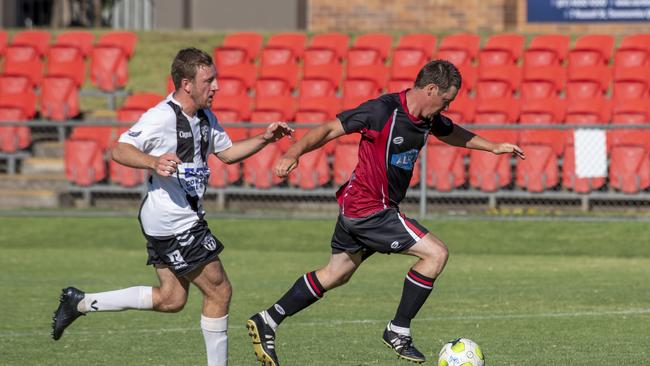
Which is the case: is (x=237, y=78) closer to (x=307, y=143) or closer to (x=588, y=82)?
(x=588, y=82)

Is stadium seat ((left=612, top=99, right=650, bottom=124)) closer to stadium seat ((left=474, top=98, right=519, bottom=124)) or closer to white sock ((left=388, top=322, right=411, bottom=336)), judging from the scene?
stadium seat ((left=474, top=98, right=519, bottom=124))

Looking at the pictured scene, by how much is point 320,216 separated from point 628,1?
32.8ft

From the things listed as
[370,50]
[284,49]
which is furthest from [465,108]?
[284,49]

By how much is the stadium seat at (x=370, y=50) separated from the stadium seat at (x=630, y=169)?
5637 mm

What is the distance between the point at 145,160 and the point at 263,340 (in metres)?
1.58

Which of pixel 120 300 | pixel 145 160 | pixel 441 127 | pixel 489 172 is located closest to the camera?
pixel 145 160

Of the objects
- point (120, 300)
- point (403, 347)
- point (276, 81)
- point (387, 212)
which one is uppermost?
point (276, 81)

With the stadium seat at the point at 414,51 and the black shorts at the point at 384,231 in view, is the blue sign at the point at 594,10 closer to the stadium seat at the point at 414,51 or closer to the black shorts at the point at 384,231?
the stadium seat at the point at 414,51

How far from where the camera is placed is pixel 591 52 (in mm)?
20203

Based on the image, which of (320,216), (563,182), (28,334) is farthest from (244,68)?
(28,334)

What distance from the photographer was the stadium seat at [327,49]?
21.2 meters

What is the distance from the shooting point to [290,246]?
15.9 metres

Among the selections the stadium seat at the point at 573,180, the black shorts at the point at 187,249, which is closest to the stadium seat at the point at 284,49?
the stadium seat at the point at 573,180

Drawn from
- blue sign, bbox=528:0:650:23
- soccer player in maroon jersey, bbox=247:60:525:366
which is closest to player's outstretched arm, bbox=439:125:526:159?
soccer player in maroon jersey, bbox=247:60:525:366
